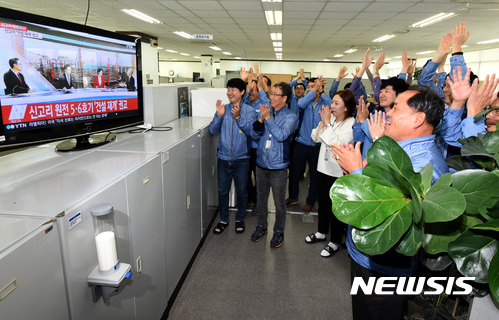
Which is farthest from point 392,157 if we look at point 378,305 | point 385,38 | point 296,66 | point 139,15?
point 296,66

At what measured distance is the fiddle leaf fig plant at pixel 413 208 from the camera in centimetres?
60

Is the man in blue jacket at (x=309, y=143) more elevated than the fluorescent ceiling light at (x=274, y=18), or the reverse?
the fluorescent ceiling light at (x=274, y=18)

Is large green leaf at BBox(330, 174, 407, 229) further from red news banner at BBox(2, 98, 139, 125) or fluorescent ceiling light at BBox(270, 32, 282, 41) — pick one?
fluorescent ceiling light at BBox(270, 32, 282, 41)

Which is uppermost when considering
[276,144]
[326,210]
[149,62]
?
[149,62]

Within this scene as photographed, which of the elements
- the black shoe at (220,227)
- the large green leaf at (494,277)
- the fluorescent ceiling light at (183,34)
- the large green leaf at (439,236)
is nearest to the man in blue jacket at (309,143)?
the black shoe at (220,227)

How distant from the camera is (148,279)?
1.64m

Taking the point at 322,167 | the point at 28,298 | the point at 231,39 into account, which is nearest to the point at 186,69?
the point at 231,39

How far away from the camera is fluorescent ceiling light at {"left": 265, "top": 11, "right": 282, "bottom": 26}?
592cm

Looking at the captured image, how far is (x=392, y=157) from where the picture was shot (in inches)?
27.1

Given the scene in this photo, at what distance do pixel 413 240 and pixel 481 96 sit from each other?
1341 millimetres

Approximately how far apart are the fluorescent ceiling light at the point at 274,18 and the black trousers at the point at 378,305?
570 centimetres

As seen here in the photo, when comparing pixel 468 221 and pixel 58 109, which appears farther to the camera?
pixel 58 109

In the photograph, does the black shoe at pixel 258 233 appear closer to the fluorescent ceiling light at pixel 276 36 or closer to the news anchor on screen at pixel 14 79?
the news anchor on screen at pixel 14 79

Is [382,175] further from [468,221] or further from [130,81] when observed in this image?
[130,81]
